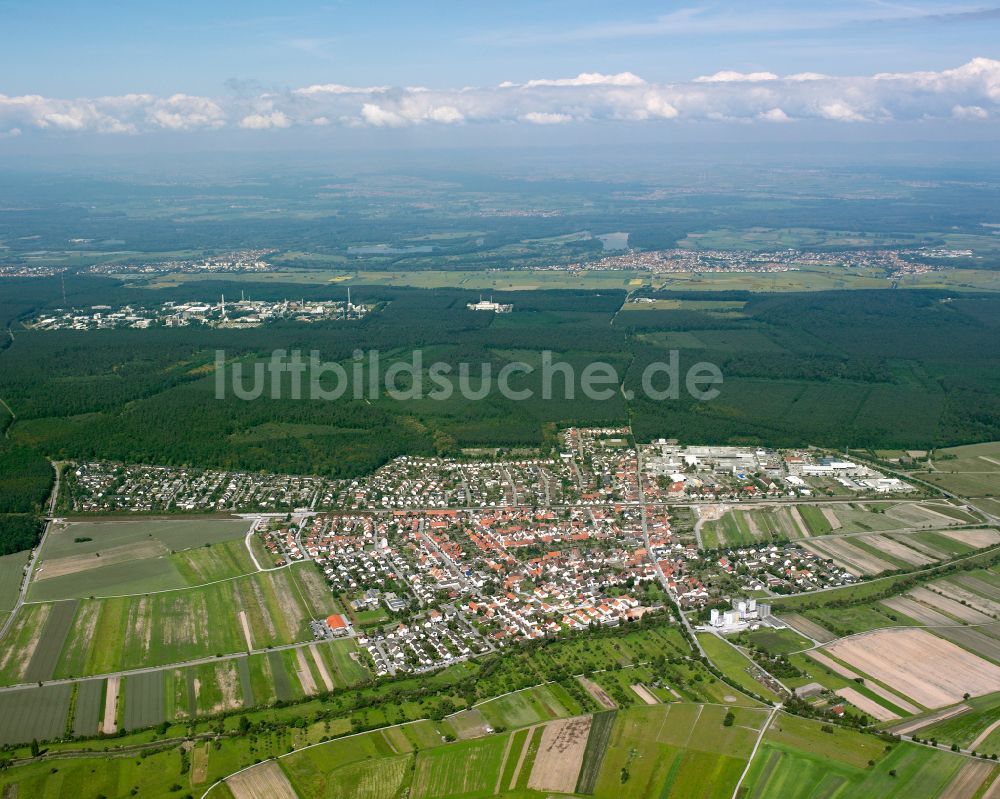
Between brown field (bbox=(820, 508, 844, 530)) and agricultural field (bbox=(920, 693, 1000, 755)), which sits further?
brown field (bbox=(820, 508, 844, 530))

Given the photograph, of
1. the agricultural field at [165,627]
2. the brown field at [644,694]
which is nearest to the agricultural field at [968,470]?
the brown field at [644,694]

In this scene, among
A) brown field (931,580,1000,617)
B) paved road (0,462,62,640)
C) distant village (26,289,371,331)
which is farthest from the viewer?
distant village (26,289,371,331)

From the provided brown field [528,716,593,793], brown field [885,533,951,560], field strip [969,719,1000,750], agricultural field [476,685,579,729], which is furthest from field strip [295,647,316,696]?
brown field [885,533,951,560]

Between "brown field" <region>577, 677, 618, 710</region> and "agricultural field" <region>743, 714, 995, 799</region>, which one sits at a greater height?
"agricultural field" <region>743, 714, 995, 799</region>

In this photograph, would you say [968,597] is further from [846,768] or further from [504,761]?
[504,761]

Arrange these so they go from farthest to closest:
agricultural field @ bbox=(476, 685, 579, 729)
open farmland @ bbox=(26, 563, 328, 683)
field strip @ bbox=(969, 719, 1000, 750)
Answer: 1. open farmland @ bbox=(26, 563, 328, 683)
2. agricultural field @ bbox=(476, 685, 579, 729)
3. field strip @ bbox=(969, 719, 1000, 750)

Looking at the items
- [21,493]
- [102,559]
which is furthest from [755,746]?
[21,493]

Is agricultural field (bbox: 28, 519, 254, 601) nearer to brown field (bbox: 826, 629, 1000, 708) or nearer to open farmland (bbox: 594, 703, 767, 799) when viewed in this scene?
open farmland (bbox: 594, 703, 767, 799)
